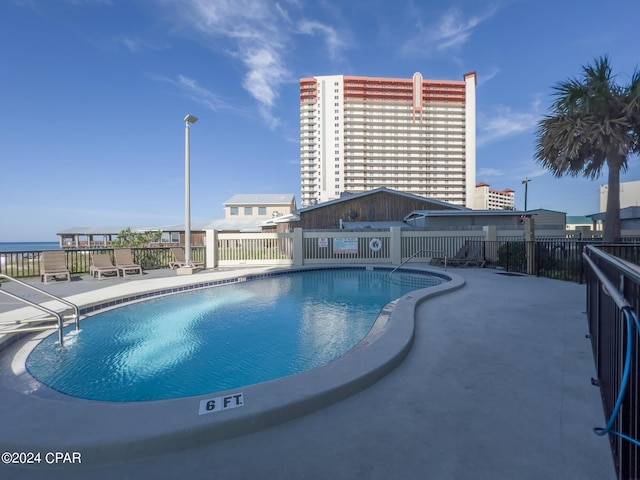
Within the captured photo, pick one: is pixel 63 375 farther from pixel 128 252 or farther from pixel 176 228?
pixel 176 228

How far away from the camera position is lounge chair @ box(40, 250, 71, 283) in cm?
968

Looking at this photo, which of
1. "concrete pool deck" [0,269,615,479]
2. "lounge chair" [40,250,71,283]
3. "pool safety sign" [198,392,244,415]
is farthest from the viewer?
"lounge chair" [40,250,71,283]

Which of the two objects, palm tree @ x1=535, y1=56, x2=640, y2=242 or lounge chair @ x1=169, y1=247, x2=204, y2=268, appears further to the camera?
lounge chair @ x1=169, y1=247, x2=204, y2=268

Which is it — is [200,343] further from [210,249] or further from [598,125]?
[598,125]

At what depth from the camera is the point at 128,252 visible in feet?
38.1

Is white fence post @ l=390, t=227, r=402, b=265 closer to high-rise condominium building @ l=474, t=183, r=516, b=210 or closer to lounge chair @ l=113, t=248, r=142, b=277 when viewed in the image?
lounge chair @ l=113, t=248, r=142, b=277

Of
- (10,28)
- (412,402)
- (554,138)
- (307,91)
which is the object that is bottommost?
(412,402)

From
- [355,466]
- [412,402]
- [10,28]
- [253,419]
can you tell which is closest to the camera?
[355,466]

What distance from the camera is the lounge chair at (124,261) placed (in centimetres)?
1109

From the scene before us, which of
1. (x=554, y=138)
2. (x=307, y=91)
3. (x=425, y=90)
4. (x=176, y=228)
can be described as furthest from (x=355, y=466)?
(x=425, y=90)

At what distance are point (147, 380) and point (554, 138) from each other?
15016 mm

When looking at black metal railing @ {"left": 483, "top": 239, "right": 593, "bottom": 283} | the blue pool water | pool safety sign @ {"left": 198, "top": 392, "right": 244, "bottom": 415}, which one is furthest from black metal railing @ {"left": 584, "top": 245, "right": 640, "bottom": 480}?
black metal railing @ {"left": 483, "top": 239, "right": 593, "bottom": 283}

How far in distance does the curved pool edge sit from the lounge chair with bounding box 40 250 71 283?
9.22 metres

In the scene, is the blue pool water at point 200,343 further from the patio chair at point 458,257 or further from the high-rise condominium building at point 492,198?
the high-rise condominium building at point 492,198
